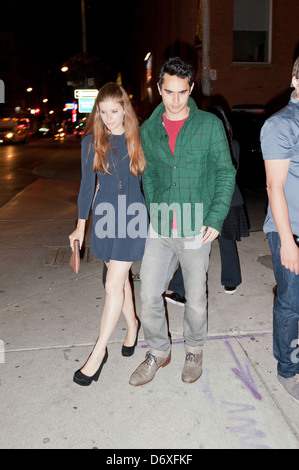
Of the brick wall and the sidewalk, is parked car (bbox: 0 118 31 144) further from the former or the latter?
the sidewalk

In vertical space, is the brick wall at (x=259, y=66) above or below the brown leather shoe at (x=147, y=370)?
above

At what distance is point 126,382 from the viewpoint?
10.5ft

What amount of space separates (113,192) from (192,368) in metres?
1.33

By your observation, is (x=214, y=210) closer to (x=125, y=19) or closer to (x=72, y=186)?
(x=72, y=186)

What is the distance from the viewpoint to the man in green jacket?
284 centimetres

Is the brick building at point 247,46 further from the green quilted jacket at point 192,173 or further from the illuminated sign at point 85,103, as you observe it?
the green quilted jacket at point 192,173

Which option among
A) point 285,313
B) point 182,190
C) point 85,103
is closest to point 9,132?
point 85,103

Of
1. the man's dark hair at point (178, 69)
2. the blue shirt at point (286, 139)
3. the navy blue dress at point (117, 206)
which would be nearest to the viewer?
the blue shirt at point (286, 139)

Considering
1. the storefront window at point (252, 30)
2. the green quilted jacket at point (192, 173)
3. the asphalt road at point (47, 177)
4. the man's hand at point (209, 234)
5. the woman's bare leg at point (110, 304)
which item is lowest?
the asphalt road at point (47, 177)

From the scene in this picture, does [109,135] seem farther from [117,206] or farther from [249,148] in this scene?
[249,148]

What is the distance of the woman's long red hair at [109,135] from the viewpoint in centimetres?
300

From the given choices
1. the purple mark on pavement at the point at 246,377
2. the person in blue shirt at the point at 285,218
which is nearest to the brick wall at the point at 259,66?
the purple mark on pavement at the point at 246,377

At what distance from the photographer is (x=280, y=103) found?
16.8 meters

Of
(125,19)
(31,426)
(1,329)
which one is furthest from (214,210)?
(125,19)
